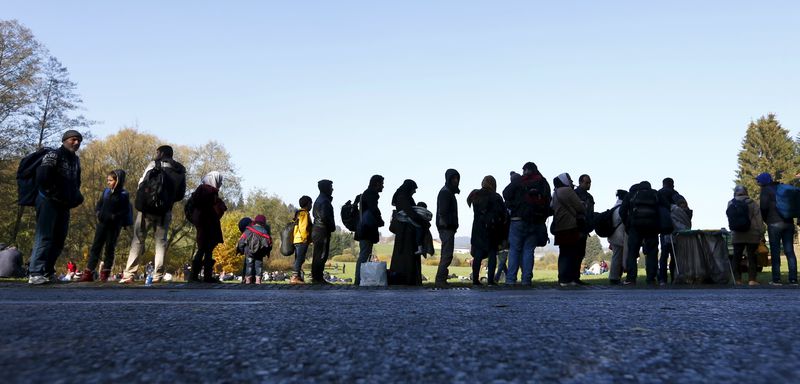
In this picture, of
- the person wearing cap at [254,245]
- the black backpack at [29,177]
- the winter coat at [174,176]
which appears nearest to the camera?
the black backpack at [29,177]

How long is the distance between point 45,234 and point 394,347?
24.4ft

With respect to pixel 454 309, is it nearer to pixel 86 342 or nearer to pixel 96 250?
pixel 86 342

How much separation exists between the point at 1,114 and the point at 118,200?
874 inches

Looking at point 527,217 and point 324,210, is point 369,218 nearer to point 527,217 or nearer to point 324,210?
point 324,210

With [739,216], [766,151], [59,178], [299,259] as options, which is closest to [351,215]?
[299,259]

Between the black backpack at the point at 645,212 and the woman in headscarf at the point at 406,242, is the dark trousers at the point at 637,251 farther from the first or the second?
the woman in headscarf at the point at 406,242

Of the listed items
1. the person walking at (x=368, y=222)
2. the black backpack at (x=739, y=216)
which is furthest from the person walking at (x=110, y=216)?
the black backpack at (x=739, y=216)

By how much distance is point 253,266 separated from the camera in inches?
513

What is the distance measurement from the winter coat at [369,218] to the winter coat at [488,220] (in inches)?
63.9

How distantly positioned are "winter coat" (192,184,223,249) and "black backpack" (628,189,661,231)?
22.0 ft

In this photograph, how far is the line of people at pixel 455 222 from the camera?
955 centimetres

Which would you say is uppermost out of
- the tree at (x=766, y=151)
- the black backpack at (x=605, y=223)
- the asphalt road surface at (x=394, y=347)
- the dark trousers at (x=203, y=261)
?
the tree at (x=766, y=151)

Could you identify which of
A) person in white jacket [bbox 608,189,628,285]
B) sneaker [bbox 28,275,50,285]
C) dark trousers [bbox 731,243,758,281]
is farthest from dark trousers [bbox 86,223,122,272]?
dark trousers [bbox 731,243,758,281]

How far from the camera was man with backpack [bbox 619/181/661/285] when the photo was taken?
1050cm
